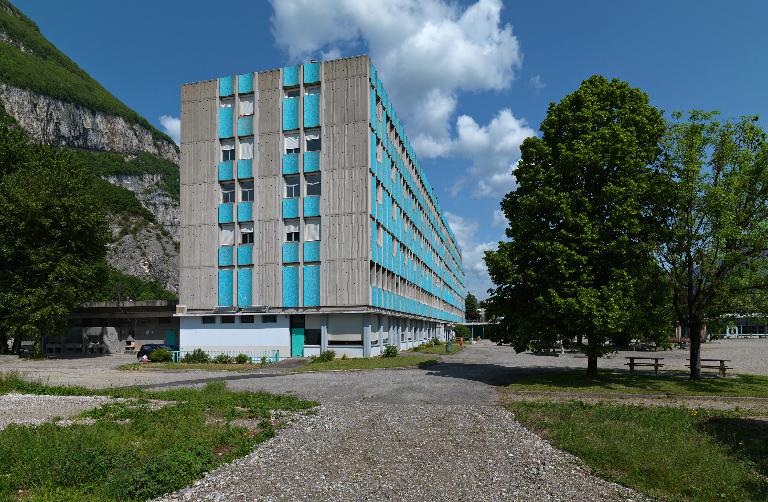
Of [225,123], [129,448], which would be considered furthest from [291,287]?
[129,448]

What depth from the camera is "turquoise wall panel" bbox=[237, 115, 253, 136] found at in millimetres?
46125

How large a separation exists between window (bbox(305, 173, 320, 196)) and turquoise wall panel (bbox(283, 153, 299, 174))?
1191 millimetres

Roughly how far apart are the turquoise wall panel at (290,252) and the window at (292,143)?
26.4 feet

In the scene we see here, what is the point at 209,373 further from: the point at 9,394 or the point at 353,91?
the point at 353,91

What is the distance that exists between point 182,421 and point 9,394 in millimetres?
10861

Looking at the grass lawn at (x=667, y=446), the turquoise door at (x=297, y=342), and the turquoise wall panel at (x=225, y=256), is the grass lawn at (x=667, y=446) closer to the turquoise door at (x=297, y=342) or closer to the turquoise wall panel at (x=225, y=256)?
the turquoise door at (x=297, y=342)

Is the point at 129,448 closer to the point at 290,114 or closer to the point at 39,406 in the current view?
the point at 39,406

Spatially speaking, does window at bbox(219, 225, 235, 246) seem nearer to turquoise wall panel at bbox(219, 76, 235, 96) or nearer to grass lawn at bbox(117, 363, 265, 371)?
turquoise wall panel at bbox(219, 76, 235, 96)

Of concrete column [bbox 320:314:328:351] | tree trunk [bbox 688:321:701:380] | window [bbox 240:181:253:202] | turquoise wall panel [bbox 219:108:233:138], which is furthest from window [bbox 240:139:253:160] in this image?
tree trunk [bbox 688:321:701:380]

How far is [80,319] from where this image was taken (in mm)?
61344

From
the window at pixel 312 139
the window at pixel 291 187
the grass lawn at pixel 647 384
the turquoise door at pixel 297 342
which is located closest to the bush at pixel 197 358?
the turquoise door at pixel 297 342

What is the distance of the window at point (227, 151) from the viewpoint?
46.6 m

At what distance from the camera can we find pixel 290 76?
45531 millimetres

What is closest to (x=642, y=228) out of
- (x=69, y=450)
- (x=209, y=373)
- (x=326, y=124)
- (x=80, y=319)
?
(x=69, y=450)
